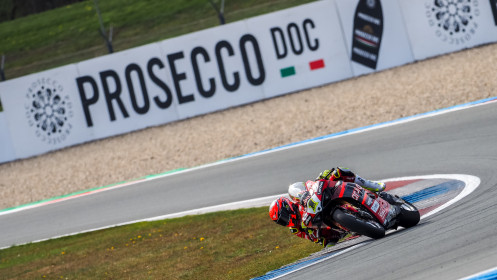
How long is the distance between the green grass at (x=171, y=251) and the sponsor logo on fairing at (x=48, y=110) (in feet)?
22.1

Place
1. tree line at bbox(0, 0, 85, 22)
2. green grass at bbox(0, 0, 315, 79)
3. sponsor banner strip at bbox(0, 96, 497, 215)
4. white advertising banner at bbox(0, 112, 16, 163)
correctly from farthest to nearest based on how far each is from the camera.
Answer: tree line at bbox(0, 0, 85, 22) < green grass at bbox(0, 0, 315, 79) < white advertising banner at bbox(0, 112, 16, 163) < sponsor banner strip at bbox(0, 96, 497, 215)

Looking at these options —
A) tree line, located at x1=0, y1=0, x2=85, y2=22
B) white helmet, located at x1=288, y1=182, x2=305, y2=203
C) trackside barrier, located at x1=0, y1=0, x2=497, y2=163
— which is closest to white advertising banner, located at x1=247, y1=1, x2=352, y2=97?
trackside barrier, located at x1=0, y1=0, x2=497, y2=163

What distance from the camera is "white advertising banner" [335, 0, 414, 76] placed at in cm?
1922

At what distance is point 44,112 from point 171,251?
1011cm

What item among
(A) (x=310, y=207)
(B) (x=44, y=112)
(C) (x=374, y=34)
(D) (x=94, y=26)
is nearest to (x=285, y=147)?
(C) (x=374, y=34)

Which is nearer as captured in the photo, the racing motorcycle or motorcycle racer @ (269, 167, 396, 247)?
the racing motorcycle

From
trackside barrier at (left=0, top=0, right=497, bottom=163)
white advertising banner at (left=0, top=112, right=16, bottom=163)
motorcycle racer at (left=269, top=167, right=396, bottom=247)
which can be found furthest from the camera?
white advertising banner at (left=0, top=112, right=16, bottom=163)

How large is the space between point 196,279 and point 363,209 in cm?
233

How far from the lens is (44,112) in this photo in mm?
20297

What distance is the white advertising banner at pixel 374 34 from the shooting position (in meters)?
19.2

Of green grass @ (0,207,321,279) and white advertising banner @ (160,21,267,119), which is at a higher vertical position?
white advertising banner @ (160,21,267,119)

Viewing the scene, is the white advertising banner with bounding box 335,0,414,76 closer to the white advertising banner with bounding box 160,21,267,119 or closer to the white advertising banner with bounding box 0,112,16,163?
the white advertising banner with bounding box 160,21,267,119

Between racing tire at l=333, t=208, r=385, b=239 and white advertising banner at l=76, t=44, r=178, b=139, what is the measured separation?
12.2m

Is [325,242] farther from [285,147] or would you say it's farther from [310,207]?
[285,147]
